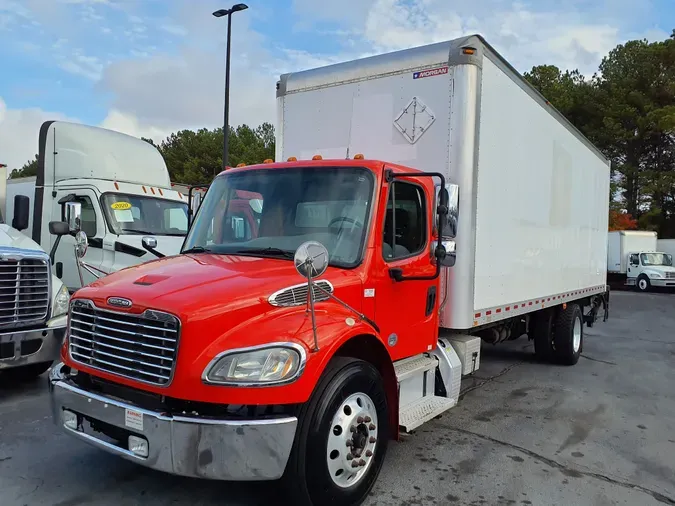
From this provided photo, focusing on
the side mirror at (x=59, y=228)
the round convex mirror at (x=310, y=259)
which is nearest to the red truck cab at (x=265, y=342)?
the round convex mirror at (x=310, y=259)

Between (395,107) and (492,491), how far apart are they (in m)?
3.52

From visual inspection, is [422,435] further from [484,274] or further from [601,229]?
[601,229]

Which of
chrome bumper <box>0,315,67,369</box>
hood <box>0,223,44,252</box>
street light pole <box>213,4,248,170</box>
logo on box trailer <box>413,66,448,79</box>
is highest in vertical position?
street light pole <box>213,4,248,170</box>

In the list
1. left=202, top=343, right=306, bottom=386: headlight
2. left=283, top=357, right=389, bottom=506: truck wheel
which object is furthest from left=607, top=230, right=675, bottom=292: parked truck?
left=202, top=343, right=306, bottom=386: headlight

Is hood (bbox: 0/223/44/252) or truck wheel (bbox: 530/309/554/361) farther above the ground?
hood (bbox: 0/223/44/252)

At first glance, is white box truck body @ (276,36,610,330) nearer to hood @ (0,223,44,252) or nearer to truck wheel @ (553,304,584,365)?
truck wheel @ (553,304,584,365)

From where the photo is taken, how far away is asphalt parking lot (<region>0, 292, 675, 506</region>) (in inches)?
150

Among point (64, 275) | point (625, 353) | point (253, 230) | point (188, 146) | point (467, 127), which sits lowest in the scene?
point (625, 353)

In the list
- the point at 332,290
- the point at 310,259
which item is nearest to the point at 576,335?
the point at 332,290

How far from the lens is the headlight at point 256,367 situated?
3006mm

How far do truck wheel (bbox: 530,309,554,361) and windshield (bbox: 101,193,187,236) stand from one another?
6.01m

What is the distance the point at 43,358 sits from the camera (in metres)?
5.61

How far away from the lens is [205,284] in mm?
3348

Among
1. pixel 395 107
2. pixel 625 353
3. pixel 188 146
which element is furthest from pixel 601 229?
pixel 188 146
